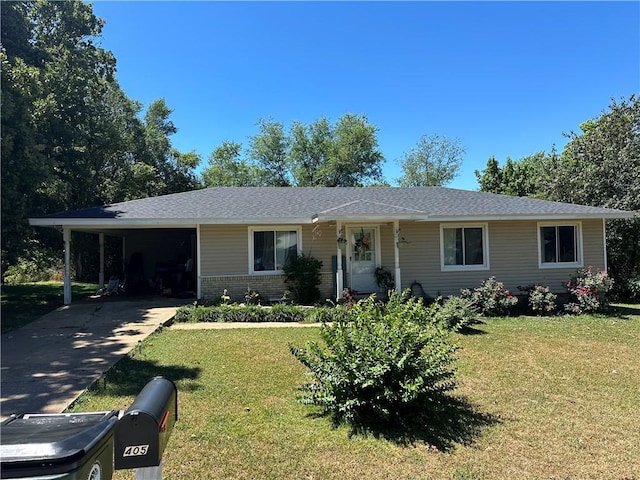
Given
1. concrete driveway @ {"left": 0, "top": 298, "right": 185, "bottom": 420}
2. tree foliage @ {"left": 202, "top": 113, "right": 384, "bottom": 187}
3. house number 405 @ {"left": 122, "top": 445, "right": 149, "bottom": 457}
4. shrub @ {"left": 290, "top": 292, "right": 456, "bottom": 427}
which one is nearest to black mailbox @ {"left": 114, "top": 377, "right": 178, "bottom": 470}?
house number 405 @ {"left": 122, "top": 445, "right": 149, "bottom": 457}

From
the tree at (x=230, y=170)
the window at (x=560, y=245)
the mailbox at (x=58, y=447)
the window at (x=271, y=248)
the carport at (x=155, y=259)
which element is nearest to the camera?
the mailbox at (x=58, y=447)

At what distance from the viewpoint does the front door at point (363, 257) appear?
13430 mm

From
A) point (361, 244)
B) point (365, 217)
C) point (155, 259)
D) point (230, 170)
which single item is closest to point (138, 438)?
point (365, 217)

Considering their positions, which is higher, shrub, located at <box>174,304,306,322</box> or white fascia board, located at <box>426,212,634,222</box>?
white fascia board, located at <box>426,212,634,222</box>

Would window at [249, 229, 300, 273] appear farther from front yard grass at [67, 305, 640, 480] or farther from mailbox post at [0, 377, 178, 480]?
mailbox post at [0, 377, 178, 480]

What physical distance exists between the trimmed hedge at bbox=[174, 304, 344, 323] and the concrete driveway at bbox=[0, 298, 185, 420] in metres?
0.59

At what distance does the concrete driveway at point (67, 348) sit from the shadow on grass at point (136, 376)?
0.69 ft

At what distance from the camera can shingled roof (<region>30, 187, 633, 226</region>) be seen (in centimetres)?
1171

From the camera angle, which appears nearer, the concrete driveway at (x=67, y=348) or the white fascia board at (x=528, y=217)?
the concrete driveway at (x=67, y=348)

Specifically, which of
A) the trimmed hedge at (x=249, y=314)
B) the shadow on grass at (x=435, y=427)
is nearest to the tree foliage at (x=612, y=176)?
the trimmed hedge at (x=249, y=314)

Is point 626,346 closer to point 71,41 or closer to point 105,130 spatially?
point 105,130

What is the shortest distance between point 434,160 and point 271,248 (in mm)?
28010

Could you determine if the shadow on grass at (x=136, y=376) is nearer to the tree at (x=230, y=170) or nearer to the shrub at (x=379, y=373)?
the shrub at (x=379, y=373)

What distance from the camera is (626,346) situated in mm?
8039
